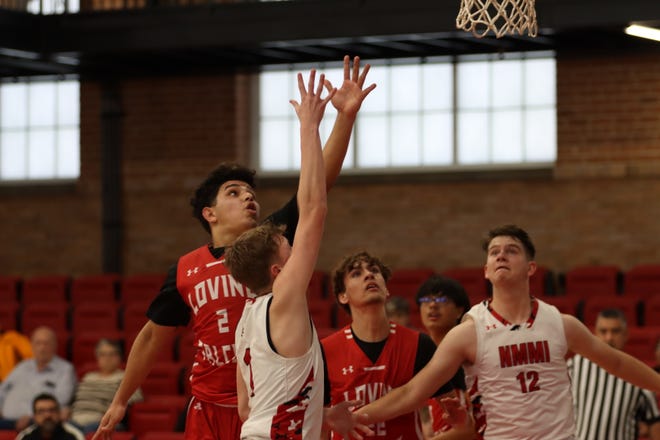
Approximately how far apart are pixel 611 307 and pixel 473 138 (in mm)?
3700

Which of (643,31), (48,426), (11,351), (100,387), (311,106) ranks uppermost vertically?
(643,31)

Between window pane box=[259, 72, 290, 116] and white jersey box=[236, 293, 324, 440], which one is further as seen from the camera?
window pane box=[259, 72, 290, 116]

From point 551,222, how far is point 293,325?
9.39 meters

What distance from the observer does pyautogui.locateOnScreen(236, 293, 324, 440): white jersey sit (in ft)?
14.6

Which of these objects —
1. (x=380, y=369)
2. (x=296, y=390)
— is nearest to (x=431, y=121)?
(x=380, y=369)

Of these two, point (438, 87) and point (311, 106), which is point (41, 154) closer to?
point (438, 87)

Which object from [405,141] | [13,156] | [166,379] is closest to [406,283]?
[405,141]

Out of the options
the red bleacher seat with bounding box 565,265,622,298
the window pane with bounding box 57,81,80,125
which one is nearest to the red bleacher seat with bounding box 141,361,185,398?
the red bleacher seat with bounding box 565,265,622,298

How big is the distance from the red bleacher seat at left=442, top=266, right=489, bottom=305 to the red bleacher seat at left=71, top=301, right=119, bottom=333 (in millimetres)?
3462

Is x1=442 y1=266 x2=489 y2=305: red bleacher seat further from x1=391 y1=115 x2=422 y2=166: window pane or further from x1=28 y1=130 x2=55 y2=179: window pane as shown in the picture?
x1=28 y1=130 x2=55 y2=179: window pane

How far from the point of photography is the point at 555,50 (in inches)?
508

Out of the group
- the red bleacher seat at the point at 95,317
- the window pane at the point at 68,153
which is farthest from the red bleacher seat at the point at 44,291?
the window pane at the point at 68,153

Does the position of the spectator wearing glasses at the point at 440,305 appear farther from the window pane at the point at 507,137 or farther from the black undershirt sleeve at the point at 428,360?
the window pane at the point at 507,137

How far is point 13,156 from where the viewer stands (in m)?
15.7
